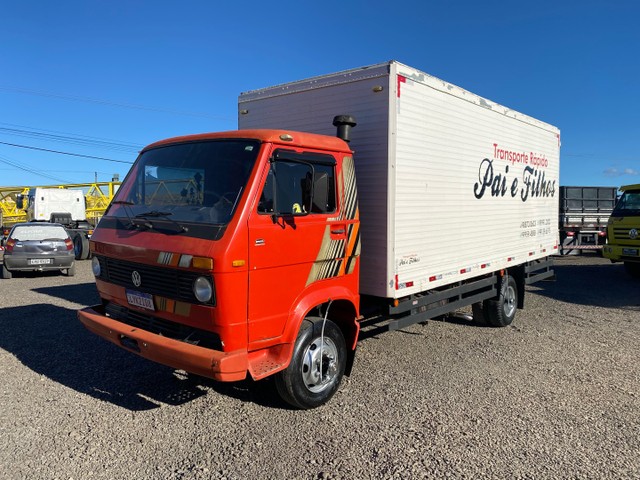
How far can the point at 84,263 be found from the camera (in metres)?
17.2

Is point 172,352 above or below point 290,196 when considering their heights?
below

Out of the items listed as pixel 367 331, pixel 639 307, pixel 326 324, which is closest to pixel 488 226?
pixel 367 331

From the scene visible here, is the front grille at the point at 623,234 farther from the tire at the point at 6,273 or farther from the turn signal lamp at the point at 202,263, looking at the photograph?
the tire at the point at 6,273

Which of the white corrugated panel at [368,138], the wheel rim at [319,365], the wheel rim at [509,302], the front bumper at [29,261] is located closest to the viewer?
the wheel rim at [319,365]

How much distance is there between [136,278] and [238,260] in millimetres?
1180

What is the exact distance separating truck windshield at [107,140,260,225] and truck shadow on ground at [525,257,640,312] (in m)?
8.51

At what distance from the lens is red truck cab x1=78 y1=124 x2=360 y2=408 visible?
11.9 feet

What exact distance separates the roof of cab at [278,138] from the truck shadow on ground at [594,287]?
7.65m

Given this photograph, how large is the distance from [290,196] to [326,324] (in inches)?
48.8

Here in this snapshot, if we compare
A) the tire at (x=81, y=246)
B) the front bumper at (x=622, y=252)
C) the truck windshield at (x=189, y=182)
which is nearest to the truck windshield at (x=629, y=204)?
the front bumper at (x=622, y=252)

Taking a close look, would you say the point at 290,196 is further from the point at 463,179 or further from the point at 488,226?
the point at 488,226

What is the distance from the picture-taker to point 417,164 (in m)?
5.27

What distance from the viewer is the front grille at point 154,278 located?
376 centimetres

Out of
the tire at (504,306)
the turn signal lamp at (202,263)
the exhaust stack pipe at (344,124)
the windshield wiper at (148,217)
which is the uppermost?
the exhaust stack pipe at (344,124)
